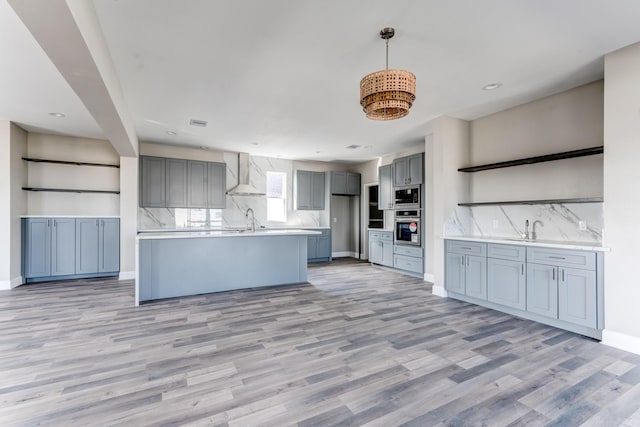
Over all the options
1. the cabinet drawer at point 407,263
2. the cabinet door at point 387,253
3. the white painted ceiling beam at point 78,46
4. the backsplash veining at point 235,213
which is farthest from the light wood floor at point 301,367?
the backsplash veining at point 235,213

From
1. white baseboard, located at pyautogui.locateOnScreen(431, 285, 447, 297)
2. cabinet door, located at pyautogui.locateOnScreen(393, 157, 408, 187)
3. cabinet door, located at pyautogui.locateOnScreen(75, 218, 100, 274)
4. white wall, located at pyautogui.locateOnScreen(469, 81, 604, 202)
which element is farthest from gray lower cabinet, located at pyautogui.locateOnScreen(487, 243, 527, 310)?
cabinet door, located at pyautogui.locateOnScreen(75, 218, 100, 274)

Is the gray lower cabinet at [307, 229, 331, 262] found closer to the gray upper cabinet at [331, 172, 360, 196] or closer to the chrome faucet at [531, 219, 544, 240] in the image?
the gray upper cabinet at [331, 172, 360, 196]

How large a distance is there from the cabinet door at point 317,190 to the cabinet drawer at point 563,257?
538 centimetres

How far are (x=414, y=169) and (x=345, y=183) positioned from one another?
2.76m

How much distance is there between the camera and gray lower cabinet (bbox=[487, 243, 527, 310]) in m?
3.56

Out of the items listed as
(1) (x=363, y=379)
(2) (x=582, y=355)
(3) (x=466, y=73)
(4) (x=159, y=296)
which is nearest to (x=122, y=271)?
(4) (x=159, y=296)

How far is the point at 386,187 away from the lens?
704 centimetres

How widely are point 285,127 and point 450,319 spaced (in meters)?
3.78

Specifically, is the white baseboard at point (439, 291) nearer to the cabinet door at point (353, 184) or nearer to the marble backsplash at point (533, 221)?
the marble backsplash at point (533, 221)

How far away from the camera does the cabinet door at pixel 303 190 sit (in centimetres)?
803

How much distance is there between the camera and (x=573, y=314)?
3111 millimetres

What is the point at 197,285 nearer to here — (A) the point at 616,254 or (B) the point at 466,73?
(B) the point at 466,73

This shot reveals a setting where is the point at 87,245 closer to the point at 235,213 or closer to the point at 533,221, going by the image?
the point at 235,213

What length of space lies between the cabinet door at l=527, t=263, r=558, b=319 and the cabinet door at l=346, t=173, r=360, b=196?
211 inches
